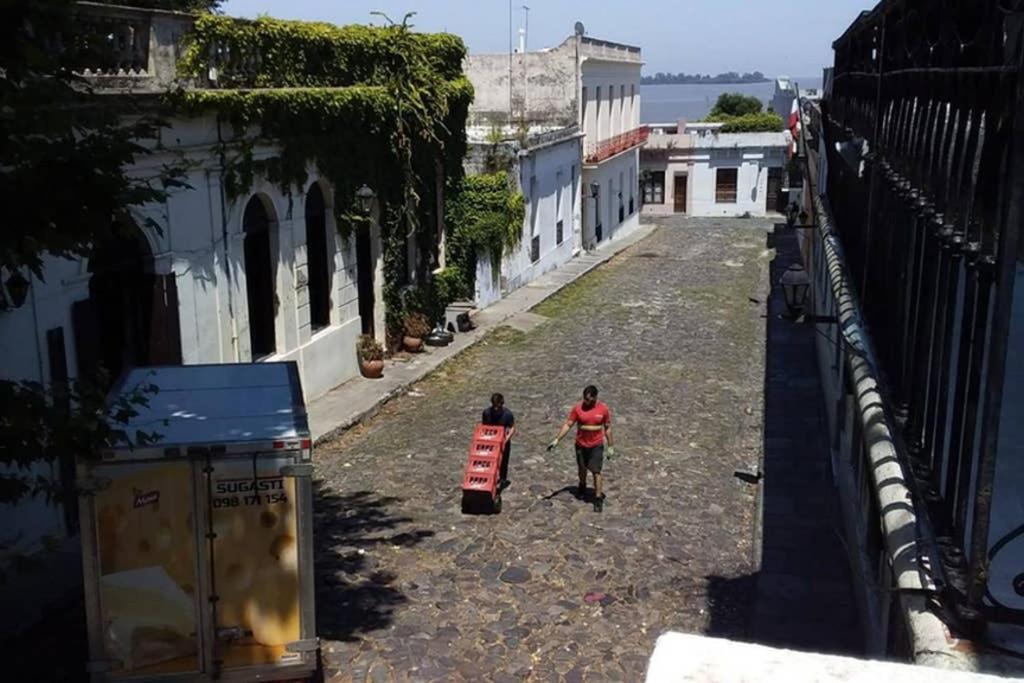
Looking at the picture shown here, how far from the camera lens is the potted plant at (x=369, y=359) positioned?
17.5m

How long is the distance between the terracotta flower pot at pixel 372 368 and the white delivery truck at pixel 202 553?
33.1 feet

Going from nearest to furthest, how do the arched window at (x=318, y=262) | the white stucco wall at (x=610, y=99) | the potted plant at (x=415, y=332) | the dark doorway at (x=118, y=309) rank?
the dark doorway at (x=118, y=309) → the arched window at (x=318, y=262) → the potted plant at (x=415, y=332) → the white stucco wall at (x=610, y=99)

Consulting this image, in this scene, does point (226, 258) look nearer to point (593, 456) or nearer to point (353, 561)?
point (353, 561)

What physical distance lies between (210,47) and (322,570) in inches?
279

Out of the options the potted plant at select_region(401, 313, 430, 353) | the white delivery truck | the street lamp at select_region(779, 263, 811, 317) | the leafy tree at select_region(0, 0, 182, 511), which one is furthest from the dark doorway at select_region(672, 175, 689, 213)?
the leafy tree at select_region(0, 0, 182, 511)

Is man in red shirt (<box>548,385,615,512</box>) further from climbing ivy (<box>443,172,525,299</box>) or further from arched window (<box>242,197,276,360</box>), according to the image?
climbing ivy (<box>443,172,525,299</box>)

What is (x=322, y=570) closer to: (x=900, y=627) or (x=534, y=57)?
(x=900, y=627)

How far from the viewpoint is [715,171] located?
4775cm

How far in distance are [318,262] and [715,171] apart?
3413cm

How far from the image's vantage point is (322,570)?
32.3 ft

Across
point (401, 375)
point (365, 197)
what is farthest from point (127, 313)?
point (401, 375)

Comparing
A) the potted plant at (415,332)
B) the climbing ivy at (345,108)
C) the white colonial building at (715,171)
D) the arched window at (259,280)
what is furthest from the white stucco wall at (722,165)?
the arched window at (259,280)

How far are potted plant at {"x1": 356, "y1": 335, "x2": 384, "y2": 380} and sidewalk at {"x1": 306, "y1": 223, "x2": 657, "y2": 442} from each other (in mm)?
130

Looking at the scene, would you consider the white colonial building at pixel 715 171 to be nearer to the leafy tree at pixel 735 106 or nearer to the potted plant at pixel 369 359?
the leafy tree at pixel 735 106
